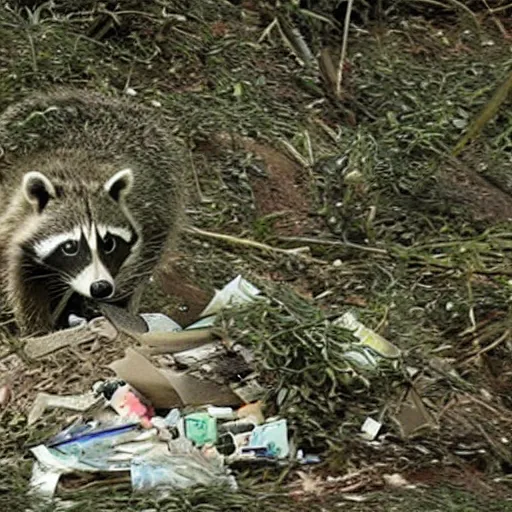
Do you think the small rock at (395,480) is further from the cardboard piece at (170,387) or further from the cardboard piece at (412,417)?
the cardboard piece at (170,387)

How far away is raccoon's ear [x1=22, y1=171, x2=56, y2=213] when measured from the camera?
254 inches

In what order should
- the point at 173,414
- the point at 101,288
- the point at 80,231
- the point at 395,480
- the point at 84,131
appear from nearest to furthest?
the point at 395,480, the point at 173,414, the point at 101,288, the point at 80,231, the point at 84,131

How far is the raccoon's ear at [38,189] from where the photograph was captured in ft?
21.2

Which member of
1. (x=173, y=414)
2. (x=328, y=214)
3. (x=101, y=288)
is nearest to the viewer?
(x=173, y=414)

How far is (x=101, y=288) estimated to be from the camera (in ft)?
20.6

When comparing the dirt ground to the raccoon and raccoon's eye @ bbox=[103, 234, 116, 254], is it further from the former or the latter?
raccoon's eye @ bbox=[103, 234, 116, 254]

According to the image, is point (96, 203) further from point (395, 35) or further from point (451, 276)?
point (395, 35)

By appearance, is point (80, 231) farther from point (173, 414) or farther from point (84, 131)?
point (173, 414)

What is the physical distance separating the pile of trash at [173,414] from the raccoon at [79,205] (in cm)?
36

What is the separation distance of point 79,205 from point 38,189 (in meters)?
0.17

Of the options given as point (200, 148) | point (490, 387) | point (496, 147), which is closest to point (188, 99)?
point (200, 148)

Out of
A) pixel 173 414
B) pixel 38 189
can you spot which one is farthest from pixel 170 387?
pixel 38 189

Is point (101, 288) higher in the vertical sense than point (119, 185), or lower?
lower

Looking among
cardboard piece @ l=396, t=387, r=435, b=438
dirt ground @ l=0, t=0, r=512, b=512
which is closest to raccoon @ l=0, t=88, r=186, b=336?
dirt ground @ l=0, t=0, r=512, b=512
